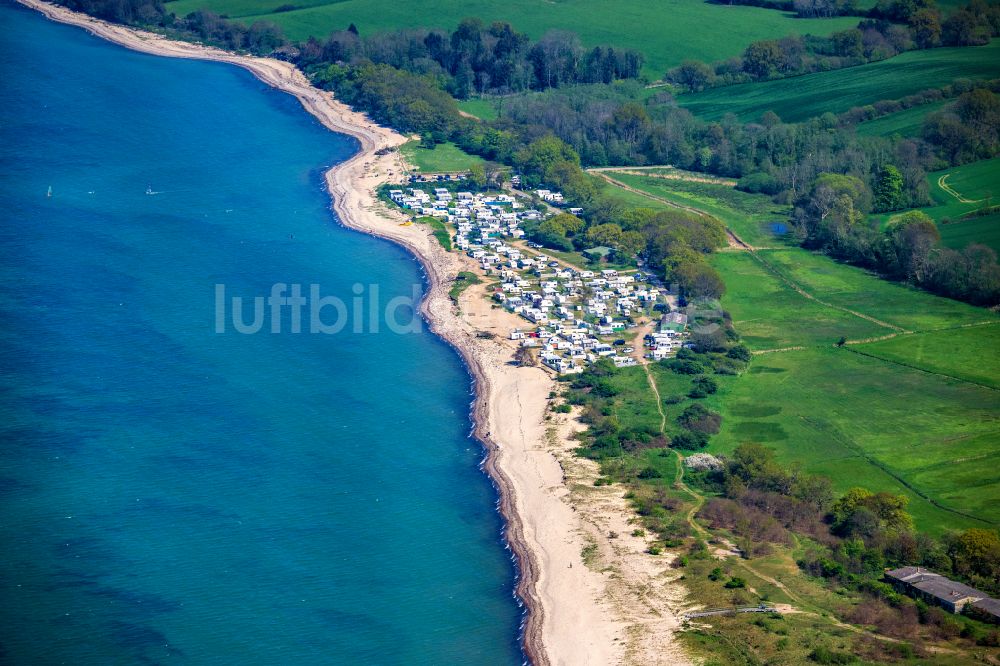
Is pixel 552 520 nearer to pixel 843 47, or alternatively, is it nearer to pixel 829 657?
pixel 829 657

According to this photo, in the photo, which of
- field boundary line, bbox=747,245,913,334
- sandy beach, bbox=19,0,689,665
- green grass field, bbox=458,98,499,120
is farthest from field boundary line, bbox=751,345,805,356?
green grass field, bbox=458,98,499,120

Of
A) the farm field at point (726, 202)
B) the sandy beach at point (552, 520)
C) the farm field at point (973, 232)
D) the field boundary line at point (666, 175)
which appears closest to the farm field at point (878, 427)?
the sandy beach at point (552, 520)

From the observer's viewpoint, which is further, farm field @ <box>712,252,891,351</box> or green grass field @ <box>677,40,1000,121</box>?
green grass field @ <box>677,40,1000,121</box>

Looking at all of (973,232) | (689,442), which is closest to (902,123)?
(973,232)

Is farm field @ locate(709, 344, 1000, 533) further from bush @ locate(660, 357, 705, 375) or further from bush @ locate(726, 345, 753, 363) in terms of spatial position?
bush @ locate(660, 357, 705, 375)

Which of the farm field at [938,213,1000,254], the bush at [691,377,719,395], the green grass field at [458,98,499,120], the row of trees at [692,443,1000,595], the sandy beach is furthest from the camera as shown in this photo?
the green grass field at [458,98,499,120]

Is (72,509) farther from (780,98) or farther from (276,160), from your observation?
(780,98)

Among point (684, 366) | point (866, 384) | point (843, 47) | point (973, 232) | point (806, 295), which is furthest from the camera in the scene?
point (843, 47)
